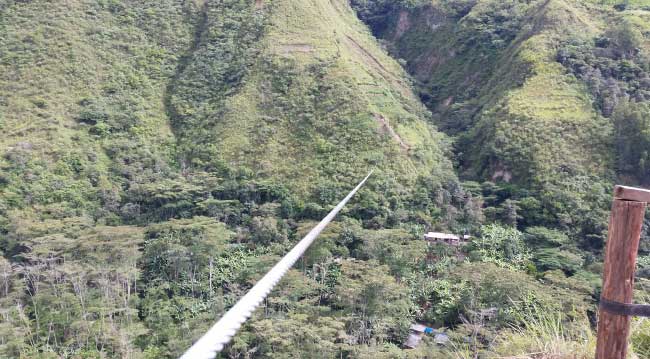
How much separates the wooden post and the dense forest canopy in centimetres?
646

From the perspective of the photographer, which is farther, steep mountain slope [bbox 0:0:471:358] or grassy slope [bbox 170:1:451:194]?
grassy slope [bbox 170:1:451:194]

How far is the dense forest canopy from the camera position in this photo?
12.2 m

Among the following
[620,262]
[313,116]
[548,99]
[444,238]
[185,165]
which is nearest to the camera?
[620,262]

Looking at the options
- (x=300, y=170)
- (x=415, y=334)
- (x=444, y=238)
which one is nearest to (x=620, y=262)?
(x=415, y=334)

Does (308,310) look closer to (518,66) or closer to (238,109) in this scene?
(238,109)

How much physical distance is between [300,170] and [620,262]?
17263mm

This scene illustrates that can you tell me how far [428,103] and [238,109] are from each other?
12.8 m

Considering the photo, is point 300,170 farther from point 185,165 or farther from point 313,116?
point 185,165

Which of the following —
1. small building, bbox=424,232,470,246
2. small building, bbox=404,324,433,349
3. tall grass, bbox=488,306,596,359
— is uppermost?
tall grass, bbox=488,306,596,359

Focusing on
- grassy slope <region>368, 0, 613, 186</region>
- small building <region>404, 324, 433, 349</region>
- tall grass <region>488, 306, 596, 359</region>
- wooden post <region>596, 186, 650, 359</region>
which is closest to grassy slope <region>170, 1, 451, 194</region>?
grassy slope <region>368, 0, 613, 186</region>

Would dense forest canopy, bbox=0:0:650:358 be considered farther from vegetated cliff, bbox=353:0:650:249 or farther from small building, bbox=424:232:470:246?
small building, bbox=424:232:470:246

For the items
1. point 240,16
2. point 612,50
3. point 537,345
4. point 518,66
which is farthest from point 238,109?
point 537,345

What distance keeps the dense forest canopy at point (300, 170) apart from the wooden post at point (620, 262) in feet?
21.2

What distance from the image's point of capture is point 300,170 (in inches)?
769
